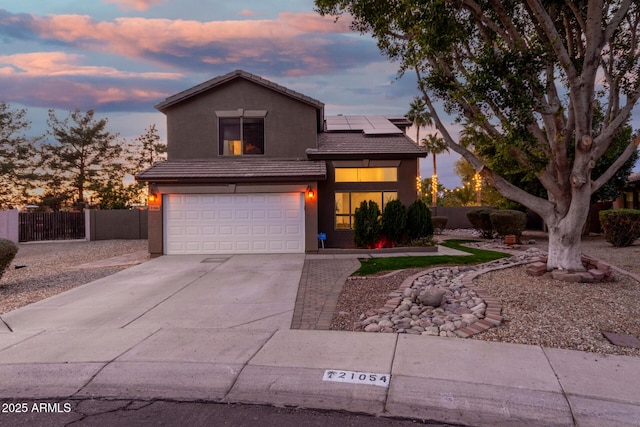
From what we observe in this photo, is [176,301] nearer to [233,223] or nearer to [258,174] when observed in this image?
[233,223]

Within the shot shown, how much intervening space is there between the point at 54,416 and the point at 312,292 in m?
5.07

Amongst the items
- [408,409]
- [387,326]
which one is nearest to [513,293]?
[387,326]

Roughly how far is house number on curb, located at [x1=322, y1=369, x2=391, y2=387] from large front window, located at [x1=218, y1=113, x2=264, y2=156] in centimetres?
1293

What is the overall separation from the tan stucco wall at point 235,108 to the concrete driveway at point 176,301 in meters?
6.12

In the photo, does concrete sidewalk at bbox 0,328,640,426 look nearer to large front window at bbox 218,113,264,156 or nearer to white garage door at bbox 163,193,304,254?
white garage door at bbox 163,193,304,254

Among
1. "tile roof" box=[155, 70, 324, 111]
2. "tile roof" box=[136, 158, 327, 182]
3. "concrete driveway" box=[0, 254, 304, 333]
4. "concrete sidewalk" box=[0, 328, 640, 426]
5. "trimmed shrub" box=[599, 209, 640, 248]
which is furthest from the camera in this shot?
"tile roof" box=[155, 70, 324, 111]

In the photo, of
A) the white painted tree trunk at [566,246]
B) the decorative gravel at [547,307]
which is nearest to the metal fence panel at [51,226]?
the decorative gravel at [547,307]

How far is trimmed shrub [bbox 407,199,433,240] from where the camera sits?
48.1 feet

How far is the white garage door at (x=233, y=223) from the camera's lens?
1462 centimetres

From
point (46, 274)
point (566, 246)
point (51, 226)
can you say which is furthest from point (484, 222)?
point (51, 226)

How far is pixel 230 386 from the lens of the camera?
157 inches

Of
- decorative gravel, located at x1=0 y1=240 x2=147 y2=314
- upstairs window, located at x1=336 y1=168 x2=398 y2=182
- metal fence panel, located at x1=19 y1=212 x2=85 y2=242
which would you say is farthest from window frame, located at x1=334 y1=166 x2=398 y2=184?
metal fence panel, located at x1=19 y1=212 x2=85 y2=242

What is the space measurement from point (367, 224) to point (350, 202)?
1632 millimetres

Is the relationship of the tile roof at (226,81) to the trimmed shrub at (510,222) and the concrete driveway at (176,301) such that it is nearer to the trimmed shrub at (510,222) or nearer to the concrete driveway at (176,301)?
the concrete driveway at (176,301)
